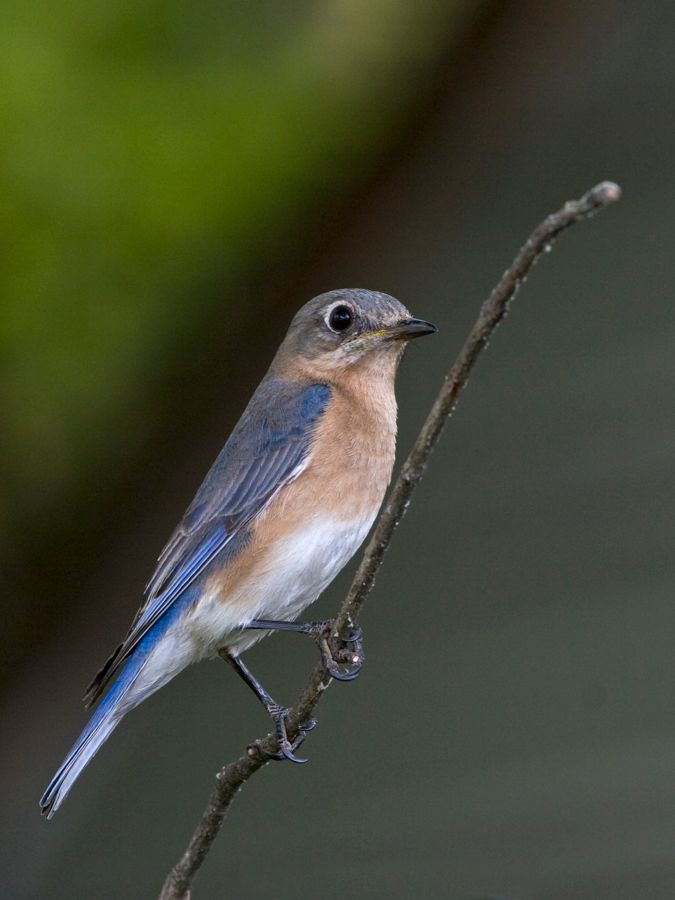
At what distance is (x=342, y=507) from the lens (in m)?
4.10

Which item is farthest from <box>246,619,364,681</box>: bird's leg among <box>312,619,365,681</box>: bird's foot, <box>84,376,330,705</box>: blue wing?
<box>84,376,330,705</box>: blue wing

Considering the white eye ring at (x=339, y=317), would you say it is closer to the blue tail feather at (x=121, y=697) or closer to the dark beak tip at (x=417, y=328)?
the dark beak tip at (x=417, y=328)

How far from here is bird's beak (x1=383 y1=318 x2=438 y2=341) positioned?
4.19m

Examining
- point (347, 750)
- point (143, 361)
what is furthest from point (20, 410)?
point (347, 750)

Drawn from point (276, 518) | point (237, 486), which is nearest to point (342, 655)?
point (276, 518)

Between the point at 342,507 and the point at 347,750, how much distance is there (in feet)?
7.80

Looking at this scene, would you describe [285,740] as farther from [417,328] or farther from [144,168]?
[144,168]

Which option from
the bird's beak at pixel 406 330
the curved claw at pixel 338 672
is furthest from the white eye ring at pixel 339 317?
the curved claw at pixel 338 672

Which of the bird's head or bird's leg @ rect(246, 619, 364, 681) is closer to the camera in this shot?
bird's leg @ rect(246, 619, 364, 681)

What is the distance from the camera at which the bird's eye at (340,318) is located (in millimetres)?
4406

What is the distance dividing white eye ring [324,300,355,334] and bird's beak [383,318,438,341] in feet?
0.51

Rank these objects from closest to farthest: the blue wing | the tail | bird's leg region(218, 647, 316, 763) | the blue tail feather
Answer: bird's leg region(218, 647, 316, 763)
the tail
the blue tail feather
the blue wing

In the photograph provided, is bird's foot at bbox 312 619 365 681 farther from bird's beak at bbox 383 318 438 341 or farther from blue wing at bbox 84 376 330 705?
bird's beak at bbox 383 318 438 341

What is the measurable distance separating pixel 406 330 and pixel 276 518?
0.74 meters
